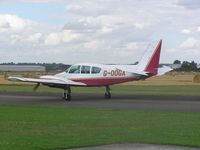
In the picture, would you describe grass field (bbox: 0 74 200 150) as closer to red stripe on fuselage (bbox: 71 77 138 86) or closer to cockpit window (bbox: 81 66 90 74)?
red stripe on fuselage (bbox: 71 77 138 86)

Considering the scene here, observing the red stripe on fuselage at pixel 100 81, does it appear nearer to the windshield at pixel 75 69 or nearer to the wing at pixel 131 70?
the wing at pixel 131 70

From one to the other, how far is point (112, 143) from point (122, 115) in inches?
320

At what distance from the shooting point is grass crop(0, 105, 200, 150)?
1317 cm

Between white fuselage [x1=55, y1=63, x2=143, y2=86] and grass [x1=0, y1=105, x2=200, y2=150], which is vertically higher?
white fuselage [x1=55, y1=63, x2=143, y2=86]

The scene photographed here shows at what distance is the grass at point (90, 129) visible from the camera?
13.2 meters

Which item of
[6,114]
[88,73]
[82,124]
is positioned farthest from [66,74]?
[82,124]

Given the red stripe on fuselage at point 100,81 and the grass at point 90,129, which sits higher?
the red stripe on fuselage at point 100,81

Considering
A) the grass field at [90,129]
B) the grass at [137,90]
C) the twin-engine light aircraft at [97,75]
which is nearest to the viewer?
the grass field at [90,129]

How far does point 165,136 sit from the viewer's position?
47.1 ft

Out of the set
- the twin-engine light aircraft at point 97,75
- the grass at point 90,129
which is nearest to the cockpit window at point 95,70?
the twin-engine light aircraft at point 97,75

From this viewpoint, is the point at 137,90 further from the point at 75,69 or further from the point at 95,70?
the point at 75,69

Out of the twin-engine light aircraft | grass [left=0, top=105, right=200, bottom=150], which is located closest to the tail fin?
the twin-engine light aircraft

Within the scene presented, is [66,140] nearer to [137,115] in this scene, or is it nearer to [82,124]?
[82,124]

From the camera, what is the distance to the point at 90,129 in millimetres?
16031
